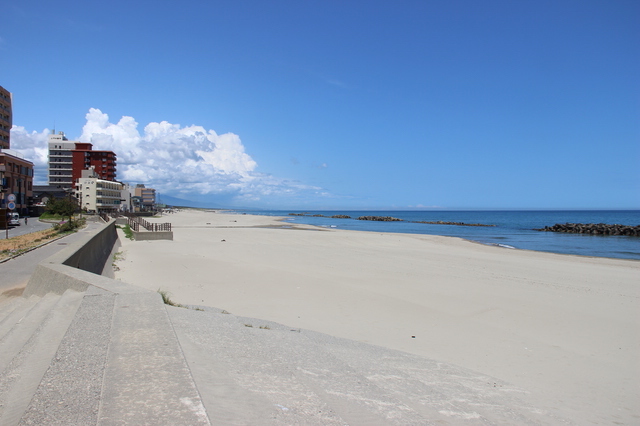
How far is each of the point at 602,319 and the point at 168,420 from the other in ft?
36.2

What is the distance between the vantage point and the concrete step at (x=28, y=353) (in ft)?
10.3

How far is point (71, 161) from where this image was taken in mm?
116188

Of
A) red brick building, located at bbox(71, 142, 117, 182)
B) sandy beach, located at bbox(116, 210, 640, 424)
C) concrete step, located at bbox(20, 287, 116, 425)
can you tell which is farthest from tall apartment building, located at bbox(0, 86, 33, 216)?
concrete step, located at bbox(20, 287, 116, 425)

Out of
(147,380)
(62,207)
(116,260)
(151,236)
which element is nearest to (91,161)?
(62,207)

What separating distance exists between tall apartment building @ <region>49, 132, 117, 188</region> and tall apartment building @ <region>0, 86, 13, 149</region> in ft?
120

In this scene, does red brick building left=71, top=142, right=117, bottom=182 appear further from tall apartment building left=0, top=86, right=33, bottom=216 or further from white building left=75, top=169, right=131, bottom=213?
tall apartment building left=0, top=86, right=33, bottom=216

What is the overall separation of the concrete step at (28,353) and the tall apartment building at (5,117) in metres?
85.4

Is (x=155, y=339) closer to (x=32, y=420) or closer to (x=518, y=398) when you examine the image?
(x=32, y=420)

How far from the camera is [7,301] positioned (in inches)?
351

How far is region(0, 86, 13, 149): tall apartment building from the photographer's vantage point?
242 feet

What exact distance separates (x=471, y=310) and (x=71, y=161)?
427 feet

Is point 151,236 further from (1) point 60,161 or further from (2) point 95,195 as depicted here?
(1) point 60,161

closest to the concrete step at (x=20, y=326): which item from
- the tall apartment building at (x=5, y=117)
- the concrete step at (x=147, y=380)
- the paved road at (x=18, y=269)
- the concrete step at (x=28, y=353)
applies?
the concrete step at (x=28, y=353)

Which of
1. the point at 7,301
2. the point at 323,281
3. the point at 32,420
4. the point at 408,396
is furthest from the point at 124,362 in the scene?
the point at 323,281
